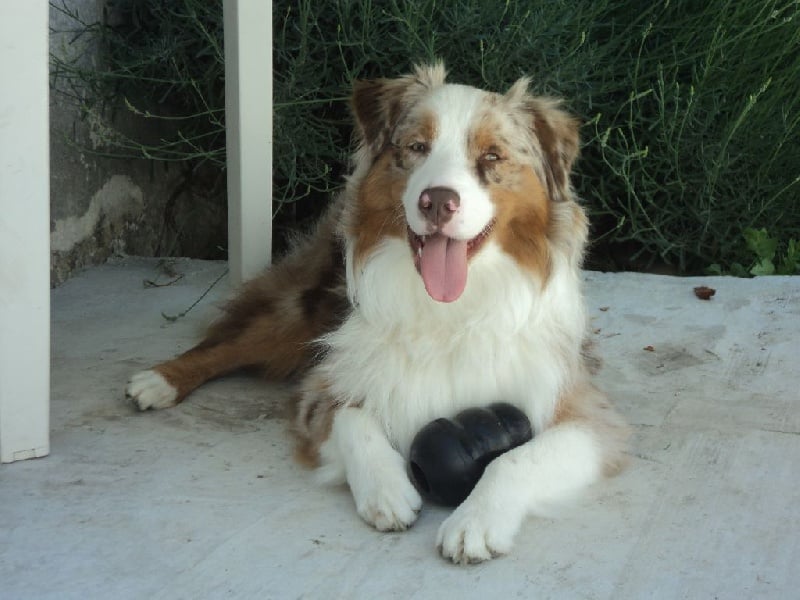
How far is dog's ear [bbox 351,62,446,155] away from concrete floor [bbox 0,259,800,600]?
3.55ft

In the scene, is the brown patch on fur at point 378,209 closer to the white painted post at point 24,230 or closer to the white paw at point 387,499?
the white paw at point 387,499

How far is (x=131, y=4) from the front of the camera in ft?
18.5

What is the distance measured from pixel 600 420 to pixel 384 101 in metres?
1.30

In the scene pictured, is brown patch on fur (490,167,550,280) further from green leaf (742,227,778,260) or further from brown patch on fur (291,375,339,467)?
green leaf (742,227,778,260)

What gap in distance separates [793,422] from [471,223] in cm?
A: 154

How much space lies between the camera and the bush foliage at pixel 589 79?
17.5 feet

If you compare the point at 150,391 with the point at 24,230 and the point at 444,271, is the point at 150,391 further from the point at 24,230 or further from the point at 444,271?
the point at 444,271

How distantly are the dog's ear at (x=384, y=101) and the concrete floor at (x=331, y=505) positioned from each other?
3.55ft

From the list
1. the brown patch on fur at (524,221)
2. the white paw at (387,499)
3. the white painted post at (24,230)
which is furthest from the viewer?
the brown patch on fur at (524,221)

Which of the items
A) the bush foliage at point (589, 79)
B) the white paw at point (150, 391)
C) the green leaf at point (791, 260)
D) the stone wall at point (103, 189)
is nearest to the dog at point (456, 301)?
the white paw at point (150, 391)

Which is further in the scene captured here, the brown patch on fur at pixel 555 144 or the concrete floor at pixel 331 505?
the brown patch on fur at pixel 555 144

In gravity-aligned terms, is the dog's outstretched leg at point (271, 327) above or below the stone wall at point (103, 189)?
below

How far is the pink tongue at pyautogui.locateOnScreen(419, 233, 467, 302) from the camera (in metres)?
3.18

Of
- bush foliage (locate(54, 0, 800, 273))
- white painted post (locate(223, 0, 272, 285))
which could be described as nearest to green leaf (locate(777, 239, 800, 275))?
bush foliage (locate(54, 0, 800, 273))
